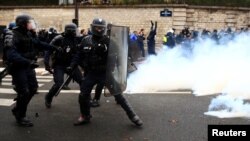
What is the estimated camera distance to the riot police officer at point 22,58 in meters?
7.22

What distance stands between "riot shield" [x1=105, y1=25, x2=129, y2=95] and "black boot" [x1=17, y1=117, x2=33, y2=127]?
1.49 meters

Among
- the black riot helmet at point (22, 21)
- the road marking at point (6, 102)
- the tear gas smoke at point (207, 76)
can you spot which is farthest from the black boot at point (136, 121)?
the road marking at point (6, 102)

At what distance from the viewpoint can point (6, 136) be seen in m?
6.97

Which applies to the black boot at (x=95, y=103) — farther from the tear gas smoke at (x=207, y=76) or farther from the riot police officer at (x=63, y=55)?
the tear gas smoke at (x=207, y=76)

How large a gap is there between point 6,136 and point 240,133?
352 cm

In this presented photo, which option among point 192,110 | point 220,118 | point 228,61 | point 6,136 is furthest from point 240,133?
point 228,61

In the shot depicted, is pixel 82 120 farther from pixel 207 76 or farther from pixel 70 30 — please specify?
pixel 207 76

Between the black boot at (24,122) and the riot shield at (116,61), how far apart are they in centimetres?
149

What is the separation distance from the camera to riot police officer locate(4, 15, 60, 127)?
7.22 meters

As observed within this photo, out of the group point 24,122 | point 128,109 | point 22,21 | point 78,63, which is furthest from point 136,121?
point 22,21

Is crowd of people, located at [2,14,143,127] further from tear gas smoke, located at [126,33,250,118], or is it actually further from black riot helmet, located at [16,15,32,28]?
tear gas smoke, located at [126,33,250,118]

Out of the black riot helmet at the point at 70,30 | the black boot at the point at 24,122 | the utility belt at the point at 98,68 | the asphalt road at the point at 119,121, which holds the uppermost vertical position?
the black riot helmet at the point at 70,30

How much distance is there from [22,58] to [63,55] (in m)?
1.80

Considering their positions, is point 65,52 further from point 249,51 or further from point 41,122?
point 249,51
